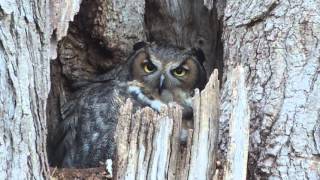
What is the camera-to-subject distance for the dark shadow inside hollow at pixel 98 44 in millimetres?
4438

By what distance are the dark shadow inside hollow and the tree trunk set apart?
0.75 metres

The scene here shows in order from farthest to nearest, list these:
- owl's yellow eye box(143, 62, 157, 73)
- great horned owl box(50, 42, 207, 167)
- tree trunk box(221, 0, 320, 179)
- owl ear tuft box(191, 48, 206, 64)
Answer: owl ear tuft box(191, 48, 206, 64) → owl's yellow eye box(143, 62, 157, 73) → great horned owl box(50, 42, 207, 167) → tree trunk box(221, 0, 320, 179)

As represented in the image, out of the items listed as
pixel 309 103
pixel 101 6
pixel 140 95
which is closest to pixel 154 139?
pixel 309 103

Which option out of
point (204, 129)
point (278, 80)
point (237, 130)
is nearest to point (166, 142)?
point (204, 129)

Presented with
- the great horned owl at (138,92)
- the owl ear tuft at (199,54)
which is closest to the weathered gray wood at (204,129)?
the great horned owl at (138,92)

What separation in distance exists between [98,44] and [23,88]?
5.30ft

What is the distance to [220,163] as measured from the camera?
3.15 meters

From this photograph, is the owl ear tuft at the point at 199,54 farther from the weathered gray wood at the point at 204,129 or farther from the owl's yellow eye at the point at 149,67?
the weathered gray wood at the point at 204,129

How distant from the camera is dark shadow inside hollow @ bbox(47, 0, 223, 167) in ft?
14.6

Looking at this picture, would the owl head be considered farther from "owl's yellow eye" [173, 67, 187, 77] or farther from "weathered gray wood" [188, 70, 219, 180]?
"weathered gray wood" [188, 70, 219, 180]

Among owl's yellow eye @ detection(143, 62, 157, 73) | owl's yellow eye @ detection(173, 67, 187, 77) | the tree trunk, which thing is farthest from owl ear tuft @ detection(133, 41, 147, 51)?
the tree trunk

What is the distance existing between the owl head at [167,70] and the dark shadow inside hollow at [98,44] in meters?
0.19

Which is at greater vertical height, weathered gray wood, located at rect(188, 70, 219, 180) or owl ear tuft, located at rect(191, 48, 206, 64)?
owl ear tuft, located at rect(191, 48, 206, 64)

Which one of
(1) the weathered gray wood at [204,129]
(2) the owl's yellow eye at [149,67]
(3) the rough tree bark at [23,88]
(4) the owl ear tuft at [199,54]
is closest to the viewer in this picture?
(3) the rough tree bark at [23,88]
